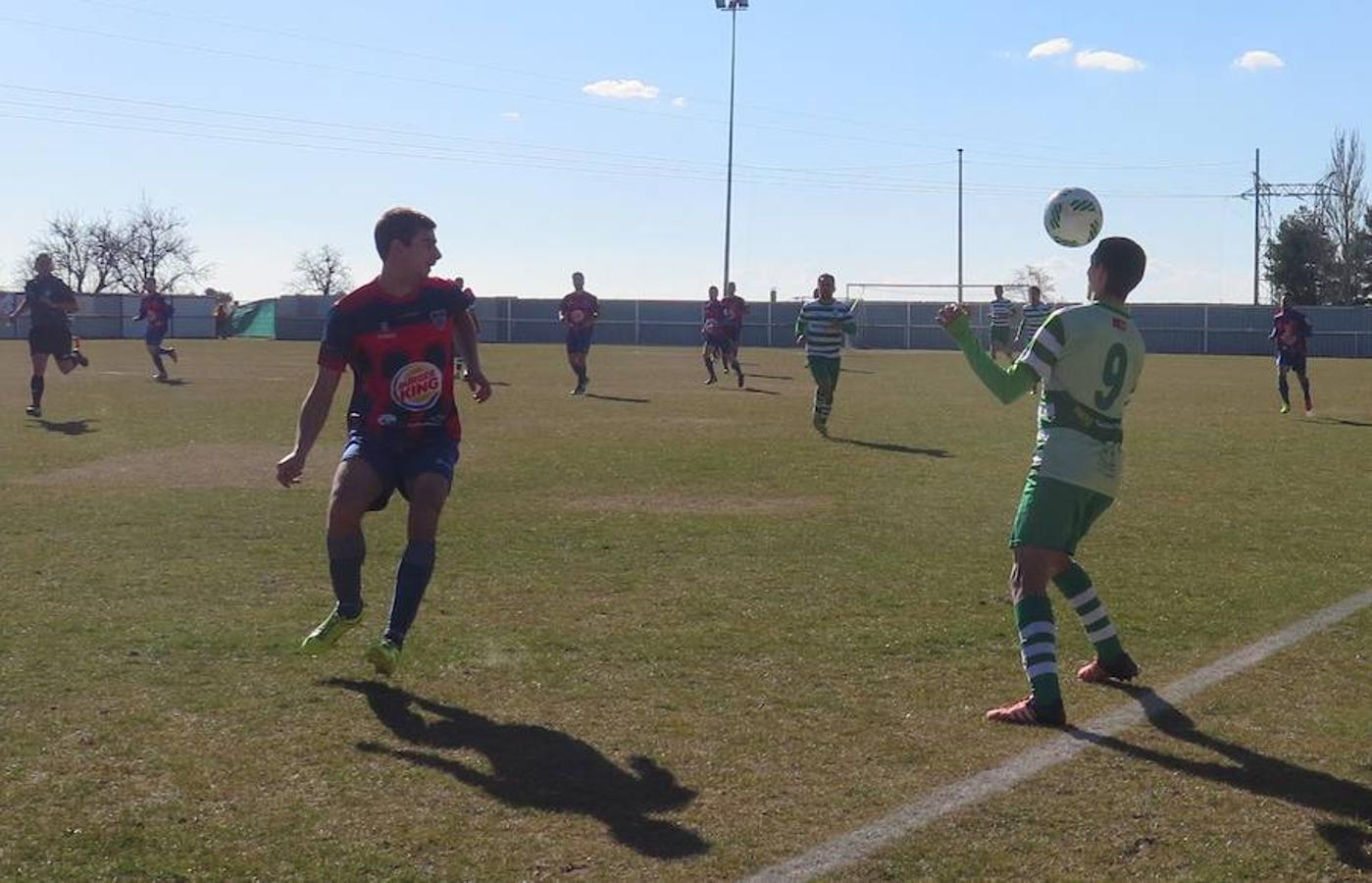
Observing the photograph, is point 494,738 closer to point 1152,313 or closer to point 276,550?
point 276,550

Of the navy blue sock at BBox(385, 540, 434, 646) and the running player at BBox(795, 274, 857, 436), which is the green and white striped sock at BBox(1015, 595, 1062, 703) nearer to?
the navy blue sock at BBox(385, 540, 434, 646)

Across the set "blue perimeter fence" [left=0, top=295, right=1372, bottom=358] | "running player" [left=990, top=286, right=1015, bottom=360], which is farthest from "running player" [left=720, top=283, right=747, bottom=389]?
"blue perimeter fence" [left=0, top=295, right=1372, bottom=358]

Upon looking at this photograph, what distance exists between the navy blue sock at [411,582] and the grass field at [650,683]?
0.30 meters

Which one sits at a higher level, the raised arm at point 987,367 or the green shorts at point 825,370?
the raised arm at point 987,367

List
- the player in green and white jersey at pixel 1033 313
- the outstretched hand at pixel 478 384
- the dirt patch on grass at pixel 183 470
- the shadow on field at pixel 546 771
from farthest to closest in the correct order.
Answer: the player in green and white jersey at pixel 1033 313 < the dirt patch on grass at pixel 183 470 < the outstretched hand at pixel 478 384 < the shadow on field at pixel 546 771

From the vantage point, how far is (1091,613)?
21.2 ft

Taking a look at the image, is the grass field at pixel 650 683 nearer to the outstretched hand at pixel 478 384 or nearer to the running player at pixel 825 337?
the outstretched hand at pixel 478 384

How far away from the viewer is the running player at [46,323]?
64.5 feet

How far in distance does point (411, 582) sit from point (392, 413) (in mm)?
714

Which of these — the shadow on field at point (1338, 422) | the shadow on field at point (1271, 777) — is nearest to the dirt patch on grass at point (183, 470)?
the shadow on field at point (1271, 777)

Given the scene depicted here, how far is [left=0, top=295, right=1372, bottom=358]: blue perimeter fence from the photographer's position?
62562 mm

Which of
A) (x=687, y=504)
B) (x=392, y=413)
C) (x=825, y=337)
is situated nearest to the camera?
(x=392, y=413)

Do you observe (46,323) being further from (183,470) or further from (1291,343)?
(1291,343)

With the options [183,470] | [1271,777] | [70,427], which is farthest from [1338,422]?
[1271,777]
